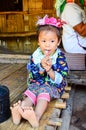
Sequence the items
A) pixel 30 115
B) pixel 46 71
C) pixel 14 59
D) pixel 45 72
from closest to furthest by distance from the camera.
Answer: pixel 30 115, pixel 46 71, pixel 45 72, pixel 14 59

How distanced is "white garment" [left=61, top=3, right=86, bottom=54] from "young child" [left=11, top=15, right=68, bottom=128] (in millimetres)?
1269

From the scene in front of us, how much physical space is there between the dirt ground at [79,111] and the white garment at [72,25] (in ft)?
2.75

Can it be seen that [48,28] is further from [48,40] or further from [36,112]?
[36,112]

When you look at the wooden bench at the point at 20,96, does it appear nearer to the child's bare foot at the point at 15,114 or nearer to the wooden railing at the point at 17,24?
the child's bare foot at the point at 15,114

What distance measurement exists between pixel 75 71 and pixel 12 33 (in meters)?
3.42

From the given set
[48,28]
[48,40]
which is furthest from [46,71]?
[48,28]

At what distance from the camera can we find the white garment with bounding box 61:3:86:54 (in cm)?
376

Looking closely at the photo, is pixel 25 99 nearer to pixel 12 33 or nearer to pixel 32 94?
pixel 32 94

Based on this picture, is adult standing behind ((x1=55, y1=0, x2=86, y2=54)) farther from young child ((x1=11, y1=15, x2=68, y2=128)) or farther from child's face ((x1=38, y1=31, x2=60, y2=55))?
child's face ((x1=38, y1=31, x2=60, y2=55))

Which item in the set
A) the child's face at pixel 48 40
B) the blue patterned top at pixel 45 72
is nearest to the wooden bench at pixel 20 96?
the blue patterned top at pixel 45 72

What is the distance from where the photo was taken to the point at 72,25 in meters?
3.79

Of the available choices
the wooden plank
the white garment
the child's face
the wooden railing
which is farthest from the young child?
the wooden railing

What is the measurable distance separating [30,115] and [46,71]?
1.66 feet

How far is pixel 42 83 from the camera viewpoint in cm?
252
